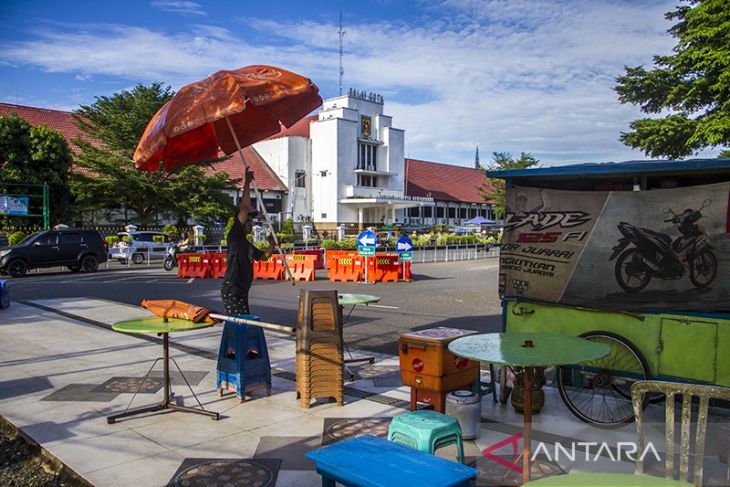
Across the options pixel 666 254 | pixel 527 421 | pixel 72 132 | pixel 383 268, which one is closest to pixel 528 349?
pixel 527 421

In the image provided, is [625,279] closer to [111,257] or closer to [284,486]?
[284,486]

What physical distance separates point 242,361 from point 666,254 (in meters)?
4.76

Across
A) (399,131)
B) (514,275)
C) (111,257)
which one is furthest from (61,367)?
(399,131)

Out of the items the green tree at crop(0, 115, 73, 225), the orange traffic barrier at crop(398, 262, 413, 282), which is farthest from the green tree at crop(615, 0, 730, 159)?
the green tree at crop(0, 115, 73, 225)

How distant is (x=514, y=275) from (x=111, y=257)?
30.0 m

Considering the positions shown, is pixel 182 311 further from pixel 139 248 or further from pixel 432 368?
pixel 139 248

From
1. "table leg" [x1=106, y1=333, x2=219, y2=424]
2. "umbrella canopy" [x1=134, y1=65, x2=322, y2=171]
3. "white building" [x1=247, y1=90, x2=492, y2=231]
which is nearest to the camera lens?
"umbrella canopy" [x1=134, y1=65, x2=322, y2=171]

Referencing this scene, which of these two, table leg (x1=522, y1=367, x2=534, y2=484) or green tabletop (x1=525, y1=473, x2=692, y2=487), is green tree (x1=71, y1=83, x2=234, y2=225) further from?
green tabletop (x1=525, y1=473, x2=692, y2=487)

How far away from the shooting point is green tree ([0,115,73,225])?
32438 mm

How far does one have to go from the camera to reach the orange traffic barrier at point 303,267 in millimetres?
22344

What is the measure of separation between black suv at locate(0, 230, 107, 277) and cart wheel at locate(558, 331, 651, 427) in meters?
23.5

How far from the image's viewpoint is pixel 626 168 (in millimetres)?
5668

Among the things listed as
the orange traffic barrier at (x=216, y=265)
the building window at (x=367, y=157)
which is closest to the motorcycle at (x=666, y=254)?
the orange traffic barrier at (x=216, y=265)

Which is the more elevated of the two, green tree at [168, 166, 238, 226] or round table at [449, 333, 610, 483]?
green tree at [168, 166, 238, 226]
